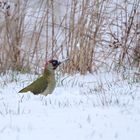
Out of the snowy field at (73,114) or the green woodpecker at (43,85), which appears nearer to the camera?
the snowy field at (73,114)

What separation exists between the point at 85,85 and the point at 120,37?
200 cm

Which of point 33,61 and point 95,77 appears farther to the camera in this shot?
point 33,61

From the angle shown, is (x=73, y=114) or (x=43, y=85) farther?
(x=43, y=85)

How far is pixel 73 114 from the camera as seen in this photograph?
15.5 feet

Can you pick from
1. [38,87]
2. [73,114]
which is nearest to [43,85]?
[38,87]

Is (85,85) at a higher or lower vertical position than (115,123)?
lower

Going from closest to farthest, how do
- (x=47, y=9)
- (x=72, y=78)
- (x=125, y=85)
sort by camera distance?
(x=125, y=85) → (x=72, y=78) → (x=47, y=9)

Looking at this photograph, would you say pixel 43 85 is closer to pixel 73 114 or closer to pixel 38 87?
pixel 38 87

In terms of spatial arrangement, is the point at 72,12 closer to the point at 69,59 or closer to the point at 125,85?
the point at 69,59

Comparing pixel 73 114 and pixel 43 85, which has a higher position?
pixel 73 114

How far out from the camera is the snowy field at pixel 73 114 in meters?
4.01

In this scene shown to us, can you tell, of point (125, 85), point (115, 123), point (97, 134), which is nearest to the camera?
point (97, 134)

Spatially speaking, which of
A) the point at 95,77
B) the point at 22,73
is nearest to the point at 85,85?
the point at 95,77

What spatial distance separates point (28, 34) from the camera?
9.00m
